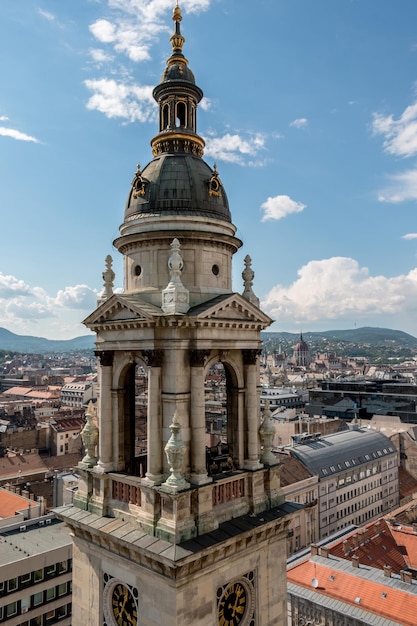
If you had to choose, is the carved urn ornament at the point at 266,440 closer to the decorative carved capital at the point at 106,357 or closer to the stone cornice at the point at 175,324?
the stone cornice at the point at 175,324

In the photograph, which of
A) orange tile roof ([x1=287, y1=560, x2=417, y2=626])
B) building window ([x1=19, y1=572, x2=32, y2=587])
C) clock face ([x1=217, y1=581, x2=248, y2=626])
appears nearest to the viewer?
clock face ([x1=217, y1=581, x2=248, y2=626])

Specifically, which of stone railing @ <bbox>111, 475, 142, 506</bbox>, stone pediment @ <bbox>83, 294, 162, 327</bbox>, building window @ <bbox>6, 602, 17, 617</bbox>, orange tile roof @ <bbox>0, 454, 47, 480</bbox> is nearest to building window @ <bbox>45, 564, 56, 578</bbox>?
building window @ <bbox>6, 602, 17, 617</bbox>

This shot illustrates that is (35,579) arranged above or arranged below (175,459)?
below

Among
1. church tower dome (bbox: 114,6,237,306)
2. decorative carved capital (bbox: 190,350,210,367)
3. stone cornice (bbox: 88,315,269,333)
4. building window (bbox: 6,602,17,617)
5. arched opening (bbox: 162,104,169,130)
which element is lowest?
building window (bbox: 6,602,17,617)

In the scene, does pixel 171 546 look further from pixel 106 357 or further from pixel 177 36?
pixel 177 36

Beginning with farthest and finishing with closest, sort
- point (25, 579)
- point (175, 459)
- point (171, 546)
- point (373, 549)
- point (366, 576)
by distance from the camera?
point (373, 549) → point (366, 576) → point (25, 579) → point (175, 459) → point (171, 546)

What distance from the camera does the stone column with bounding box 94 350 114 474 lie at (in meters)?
18.2

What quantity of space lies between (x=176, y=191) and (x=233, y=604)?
47.4ft

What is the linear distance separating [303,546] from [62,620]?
3739cm

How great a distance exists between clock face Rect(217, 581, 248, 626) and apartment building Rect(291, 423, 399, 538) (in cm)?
6203

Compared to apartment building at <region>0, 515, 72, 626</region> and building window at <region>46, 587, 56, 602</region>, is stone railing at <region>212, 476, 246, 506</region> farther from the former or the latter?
building window at <region>46, 587, 56, 602</region>

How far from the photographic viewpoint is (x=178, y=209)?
59.4 feet

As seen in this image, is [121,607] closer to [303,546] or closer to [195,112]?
Answer: [195,112]

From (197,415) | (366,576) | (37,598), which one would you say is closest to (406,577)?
(366,576)
